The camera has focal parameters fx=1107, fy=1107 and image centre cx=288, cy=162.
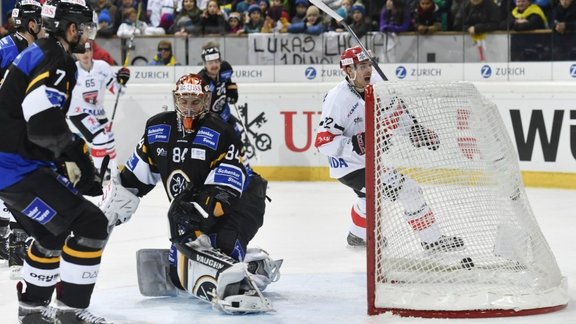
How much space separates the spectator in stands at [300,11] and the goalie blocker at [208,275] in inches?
216

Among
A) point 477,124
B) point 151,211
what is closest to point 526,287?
point 477,124

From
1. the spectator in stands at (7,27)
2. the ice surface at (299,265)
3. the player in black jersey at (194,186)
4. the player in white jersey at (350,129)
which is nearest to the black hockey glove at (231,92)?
the ice surface at (299,265)

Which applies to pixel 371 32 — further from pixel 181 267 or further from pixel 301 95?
pixel 181 267

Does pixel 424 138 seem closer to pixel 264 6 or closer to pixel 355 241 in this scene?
pixel 355 241

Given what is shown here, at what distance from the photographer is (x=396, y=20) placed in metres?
9.77

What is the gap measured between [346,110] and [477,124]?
5.10 ft

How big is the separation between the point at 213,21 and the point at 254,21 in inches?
15.3

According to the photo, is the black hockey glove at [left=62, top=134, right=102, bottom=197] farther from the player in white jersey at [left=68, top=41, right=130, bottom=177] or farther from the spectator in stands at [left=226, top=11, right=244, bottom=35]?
the spectator in stands at [left=226, top=11, right=244, bottom=35]

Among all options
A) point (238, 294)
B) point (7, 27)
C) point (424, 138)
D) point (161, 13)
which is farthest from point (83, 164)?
point (7, 27)

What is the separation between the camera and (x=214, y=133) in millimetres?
4680

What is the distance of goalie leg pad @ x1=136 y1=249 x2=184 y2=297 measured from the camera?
488 centimetres

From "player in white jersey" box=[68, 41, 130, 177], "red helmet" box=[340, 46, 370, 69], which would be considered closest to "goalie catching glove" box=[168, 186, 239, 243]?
"red helmet" box=[340, 46, 370, 69]

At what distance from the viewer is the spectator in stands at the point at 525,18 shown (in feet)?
30.6

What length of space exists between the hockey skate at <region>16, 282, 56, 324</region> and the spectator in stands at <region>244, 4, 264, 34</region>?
6.39m
